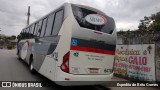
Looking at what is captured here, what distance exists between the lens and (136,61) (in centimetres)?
906

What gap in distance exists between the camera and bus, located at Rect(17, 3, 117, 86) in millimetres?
6070

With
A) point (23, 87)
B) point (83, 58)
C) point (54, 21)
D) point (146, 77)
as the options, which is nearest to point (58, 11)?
point (54, 21)

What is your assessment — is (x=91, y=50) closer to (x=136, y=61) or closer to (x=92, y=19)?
(x=92, y=19)

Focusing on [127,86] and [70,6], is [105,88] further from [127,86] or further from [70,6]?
[70,6]

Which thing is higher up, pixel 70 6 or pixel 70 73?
pixel 70 6

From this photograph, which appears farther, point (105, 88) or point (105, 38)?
point (105, 88)

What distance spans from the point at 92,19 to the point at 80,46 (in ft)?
3.70

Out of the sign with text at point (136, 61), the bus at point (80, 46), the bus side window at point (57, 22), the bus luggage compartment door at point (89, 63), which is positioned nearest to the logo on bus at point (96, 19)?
the bus at point (80, 46)

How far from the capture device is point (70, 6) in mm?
6422

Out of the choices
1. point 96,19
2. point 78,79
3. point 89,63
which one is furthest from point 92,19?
point 78,79

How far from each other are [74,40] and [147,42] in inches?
163

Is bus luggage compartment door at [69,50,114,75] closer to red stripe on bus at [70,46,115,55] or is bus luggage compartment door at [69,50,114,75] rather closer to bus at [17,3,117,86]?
bus at [17,3,117,86]

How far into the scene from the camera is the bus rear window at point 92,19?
6.40m

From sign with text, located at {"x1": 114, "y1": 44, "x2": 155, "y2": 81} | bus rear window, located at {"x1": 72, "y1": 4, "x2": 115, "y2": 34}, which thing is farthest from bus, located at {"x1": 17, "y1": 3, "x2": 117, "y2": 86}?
sign with text, located at {"x1": 114, "y1": 44, "x2": 155, "y2": 81}
